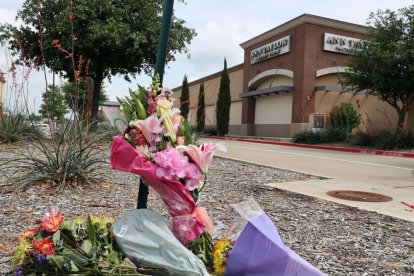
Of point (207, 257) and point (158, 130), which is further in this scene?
point (207, 257)

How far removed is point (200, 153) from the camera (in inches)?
87.9

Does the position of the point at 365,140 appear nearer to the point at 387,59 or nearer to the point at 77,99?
the point at 387,59

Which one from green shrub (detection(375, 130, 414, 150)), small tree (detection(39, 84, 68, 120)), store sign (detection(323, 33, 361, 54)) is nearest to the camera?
small tree (detection(39, 84, 68, 120))

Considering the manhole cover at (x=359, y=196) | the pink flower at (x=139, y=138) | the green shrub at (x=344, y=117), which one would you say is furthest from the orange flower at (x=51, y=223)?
the green shrub at (x=344, y=117)

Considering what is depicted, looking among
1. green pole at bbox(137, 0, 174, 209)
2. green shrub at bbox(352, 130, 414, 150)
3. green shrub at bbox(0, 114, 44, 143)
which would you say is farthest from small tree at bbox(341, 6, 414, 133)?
green pole at bbox(137, 0, 174, 209)

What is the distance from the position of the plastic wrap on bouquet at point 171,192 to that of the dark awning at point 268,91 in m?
25.7

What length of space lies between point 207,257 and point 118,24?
12.3 metres

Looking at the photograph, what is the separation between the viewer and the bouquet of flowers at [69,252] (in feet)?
6.63

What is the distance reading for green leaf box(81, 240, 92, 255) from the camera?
2.10 m

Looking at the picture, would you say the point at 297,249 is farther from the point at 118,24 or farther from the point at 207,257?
the point at 118,24

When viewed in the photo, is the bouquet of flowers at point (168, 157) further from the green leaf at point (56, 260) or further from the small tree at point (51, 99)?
the small tree at point (51, 99)

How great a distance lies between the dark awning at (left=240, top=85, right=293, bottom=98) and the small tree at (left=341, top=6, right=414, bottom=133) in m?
6.82

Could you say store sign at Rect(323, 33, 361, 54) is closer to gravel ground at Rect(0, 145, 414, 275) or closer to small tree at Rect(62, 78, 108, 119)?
small tree at Rect(62, 78, 108, 119)

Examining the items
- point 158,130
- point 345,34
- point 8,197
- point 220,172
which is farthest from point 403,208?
point 345,34
